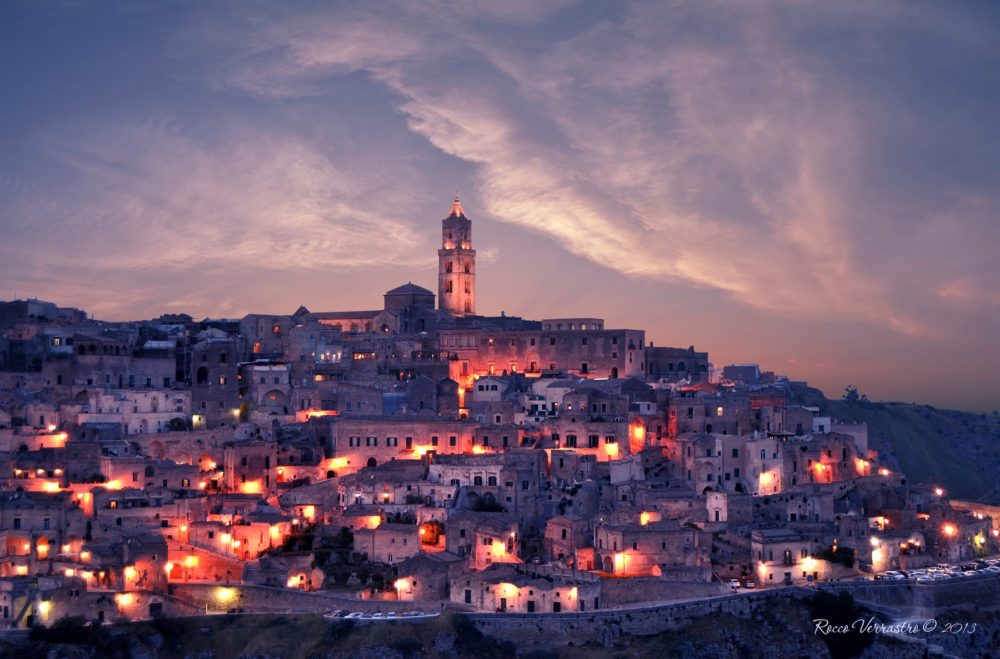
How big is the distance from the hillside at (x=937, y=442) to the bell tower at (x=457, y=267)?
2202cm

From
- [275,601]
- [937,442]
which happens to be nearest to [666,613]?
[275,601]

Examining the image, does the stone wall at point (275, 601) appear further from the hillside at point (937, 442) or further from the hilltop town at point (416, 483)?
the hillside at point (937, 442)

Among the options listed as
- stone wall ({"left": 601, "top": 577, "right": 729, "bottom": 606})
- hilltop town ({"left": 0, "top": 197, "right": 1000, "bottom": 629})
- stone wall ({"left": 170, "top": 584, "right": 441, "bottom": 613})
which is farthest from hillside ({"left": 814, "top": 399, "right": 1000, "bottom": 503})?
stone wall ({"left": 170, "top": 584, "right": 441, "bottom": 613})

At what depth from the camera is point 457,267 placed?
7762cm

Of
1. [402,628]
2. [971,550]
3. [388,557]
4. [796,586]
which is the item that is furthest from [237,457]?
[971,550]

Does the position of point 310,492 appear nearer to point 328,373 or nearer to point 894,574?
point 328,373

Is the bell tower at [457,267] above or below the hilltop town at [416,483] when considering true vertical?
above

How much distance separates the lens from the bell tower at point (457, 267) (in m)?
77.6

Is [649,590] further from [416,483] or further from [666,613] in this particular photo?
[416,483]

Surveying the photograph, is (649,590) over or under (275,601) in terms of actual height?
over

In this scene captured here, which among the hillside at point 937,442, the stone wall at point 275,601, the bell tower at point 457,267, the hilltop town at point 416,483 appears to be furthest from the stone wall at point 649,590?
the bell tower at point 457,267

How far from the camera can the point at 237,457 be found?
162ft

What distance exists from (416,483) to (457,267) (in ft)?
105

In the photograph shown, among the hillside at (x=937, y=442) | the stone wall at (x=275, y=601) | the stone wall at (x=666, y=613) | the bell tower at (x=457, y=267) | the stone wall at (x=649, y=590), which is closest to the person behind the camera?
the stone wall at (x=666, y=613)
